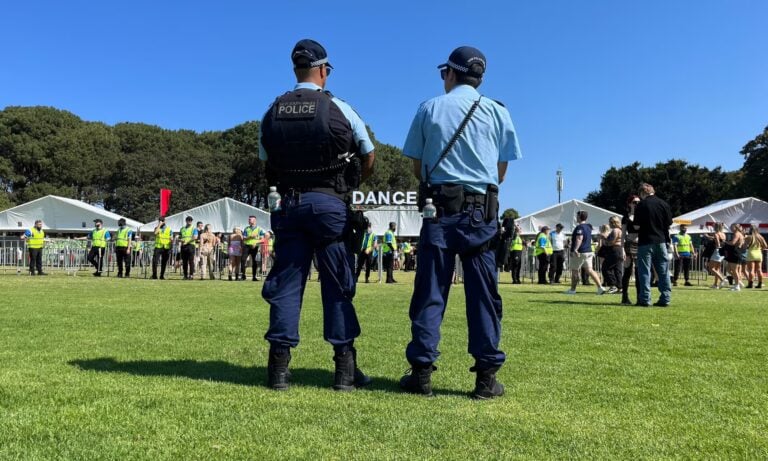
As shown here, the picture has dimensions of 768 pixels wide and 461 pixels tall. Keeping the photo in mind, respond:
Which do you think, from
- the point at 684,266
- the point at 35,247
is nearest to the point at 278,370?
the point at 35,247

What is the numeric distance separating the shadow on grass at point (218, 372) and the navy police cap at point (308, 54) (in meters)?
2.13

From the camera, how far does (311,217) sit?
3475 millimetres

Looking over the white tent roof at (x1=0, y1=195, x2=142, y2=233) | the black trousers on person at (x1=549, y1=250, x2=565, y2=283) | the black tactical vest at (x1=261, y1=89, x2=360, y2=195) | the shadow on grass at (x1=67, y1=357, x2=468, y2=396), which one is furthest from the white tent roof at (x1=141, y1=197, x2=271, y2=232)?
the black tactical vest at (x1=261, y1=89, x2=360, y2=195)

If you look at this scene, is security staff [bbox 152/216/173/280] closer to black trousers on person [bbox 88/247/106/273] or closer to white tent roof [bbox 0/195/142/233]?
black trousers on person [bbox 88/247/106/273]

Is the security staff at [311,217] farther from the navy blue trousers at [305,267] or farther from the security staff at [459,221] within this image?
the security staff at [459,221]

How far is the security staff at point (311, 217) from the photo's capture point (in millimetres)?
3488

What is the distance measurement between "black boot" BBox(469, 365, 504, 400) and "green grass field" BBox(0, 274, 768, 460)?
100 mm

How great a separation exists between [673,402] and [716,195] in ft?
202

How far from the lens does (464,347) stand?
4.98m

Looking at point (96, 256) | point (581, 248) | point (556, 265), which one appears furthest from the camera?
point (556, 265)

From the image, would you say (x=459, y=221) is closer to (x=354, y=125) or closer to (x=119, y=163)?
(x=354, y=125)

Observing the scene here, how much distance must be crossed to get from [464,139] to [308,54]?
48.5 inches

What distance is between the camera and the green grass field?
2357mm

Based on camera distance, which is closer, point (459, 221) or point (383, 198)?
point (459, 221)
